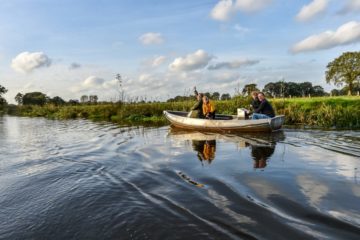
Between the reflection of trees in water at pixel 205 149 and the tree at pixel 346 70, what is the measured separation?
1905 inches

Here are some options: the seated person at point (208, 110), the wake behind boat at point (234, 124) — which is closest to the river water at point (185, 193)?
the wake behind boat at point (234, 124)

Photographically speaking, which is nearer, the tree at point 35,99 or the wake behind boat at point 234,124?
the wake behind boat at point 234,124

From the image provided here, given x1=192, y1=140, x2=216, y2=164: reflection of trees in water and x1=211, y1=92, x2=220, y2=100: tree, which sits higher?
x1=211, y1=92, x2=220, y2=100: tree

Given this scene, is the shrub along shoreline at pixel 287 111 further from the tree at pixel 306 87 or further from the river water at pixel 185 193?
the tree at pixel 306 87

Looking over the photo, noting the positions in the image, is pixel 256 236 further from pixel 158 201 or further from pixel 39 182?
pixel 39 182

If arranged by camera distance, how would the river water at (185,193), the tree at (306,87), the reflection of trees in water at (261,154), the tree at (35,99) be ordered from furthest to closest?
the tree at (306,87) → the tree at (35,99) → the reflection of trees in water at (261,154) → the river water at (185,193)

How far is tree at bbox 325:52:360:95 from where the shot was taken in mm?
54719

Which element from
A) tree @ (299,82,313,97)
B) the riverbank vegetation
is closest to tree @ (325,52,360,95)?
the riverbank vegetation

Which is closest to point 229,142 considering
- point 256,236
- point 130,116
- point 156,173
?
point 156,173

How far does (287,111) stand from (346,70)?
40.6 metres

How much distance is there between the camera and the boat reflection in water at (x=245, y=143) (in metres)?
10.5

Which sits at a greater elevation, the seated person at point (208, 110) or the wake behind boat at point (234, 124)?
the seated person at point (208, 110)

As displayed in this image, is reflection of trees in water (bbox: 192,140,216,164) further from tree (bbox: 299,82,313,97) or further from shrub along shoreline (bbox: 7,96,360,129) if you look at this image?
tree (bbox: 299,82,313,97)

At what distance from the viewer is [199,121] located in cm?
1827
